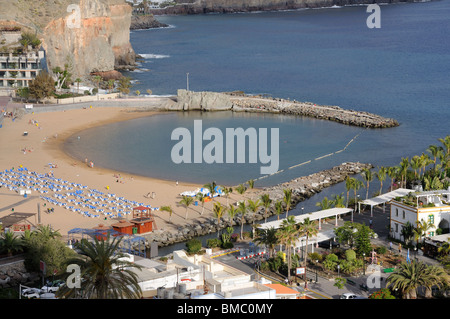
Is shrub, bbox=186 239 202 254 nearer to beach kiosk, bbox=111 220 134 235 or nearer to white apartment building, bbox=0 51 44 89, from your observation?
beach kiosk, bbox=111 220 134 235

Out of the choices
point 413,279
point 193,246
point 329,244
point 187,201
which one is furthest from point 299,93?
point 413,279

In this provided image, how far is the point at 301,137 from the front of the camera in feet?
285

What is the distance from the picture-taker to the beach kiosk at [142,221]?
52219 millimetres

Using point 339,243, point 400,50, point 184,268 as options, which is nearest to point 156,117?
point 339,243

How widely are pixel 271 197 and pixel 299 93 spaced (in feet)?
194

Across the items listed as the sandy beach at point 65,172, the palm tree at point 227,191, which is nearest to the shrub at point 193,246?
the sandy beach at point 65,172

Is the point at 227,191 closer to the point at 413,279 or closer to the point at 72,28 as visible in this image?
the point at 413,279

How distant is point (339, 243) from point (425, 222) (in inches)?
223

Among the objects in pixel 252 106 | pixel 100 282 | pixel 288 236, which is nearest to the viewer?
pixel 100 282

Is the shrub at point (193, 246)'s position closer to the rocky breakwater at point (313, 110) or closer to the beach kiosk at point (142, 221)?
the beach kiosk at point (142, 221)

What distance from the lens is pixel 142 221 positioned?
5259 cm

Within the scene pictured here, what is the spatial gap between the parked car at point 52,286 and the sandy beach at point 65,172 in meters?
12.3

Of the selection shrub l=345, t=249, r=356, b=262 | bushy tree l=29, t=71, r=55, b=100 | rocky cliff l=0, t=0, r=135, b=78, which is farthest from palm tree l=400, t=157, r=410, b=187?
rocky cliff l=0, t=0, r=135, b=78

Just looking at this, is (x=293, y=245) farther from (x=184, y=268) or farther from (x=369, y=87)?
(x=369, y=87)
